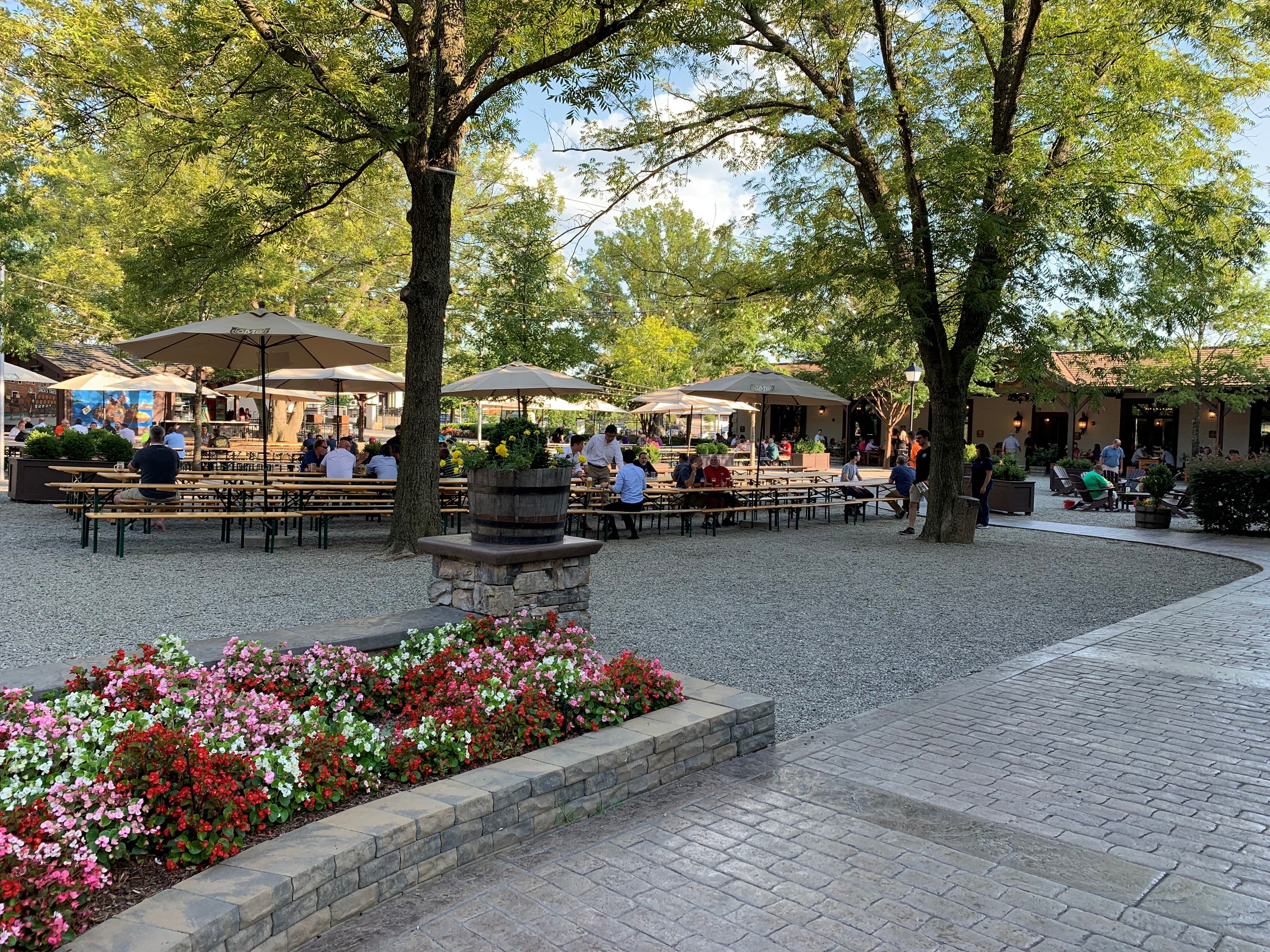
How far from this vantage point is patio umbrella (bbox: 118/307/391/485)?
10.0 m

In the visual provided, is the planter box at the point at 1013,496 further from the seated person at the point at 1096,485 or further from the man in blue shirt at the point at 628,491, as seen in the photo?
the man in blue shirt at the point at 628,491

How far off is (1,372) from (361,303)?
1034 cm

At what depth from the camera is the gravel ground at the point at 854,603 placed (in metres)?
6.03

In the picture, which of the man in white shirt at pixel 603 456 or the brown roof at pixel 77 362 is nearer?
the man in white shirt at pixel 603 456

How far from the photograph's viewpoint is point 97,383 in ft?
66.8

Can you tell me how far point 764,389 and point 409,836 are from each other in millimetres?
11894

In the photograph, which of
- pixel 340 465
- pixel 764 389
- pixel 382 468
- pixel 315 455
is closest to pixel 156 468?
pixel 340 465

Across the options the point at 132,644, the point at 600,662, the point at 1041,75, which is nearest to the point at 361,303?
the point at 1041,75

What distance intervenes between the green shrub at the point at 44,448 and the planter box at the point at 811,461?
21.5 m

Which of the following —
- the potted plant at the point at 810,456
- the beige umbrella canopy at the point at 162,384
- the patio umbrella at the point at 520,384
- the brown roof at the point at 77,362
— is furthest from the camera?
the brown roof at the point at 77,362

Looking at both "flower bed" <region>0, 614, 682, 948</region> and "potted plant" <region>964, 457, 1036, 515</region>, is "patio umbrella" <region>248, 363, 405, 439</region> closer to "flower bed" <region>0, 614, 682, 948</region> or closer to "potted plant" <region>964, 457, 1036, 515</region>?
"flower bed" <region>0, 614, 682, 948</region>

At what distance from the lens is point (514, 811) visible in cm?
336

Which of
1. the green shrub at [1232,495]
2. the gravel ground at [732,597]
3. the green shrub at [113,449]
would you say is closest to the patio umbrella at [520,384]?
the gravel ground at [732,597]

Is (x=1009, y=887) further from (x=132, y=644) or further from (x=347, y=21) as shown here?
(x=347, y=21)
